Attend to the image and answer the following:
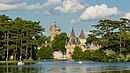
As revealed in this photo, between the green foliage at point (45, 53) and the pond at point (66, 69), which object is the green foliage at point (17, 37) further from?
the green foliage at point (45, 53)

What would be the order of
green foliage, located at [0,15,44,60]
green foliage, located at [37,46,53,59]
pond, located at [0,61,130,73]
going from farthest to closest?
green foliage, located at [37,46,53,59], green foliage, located at [0,15,44,60], pond, located at [0,61,130,73]

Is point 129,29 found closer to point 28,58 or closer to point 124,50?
point 124,50

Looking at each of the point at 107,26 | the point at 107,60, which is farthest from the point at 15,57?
the point at 107,26

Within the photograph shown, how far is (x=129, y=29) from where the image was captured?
5325 inches

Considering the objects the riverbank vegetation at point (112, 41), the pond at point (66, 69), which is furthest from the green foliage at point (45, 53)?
the pond at point (66, 69)

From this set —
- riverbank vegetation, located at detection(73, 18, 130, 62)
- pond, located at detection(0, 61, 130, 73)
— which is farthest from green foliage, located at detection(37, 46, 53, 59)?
pond, located at detection(0, 61, 130, 73)

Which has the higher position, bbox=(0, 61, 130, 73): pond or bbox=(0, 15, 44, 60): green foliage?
bbox=(0, 15, 44, 60): green foliage

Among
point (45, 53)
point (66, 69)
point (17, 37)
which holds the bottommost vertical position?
A: point (66, 69)

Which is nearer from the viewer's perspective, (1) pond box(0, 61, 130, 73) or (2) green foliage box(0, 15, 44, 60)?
(1) pond box(0, 61, 130, 73)

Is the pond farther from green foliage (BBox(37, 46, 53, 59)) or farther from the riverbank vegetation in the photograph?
green foliage (BBox(37, 46, 53, 59))

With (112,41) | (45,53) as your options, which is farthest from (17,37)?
(45,53)

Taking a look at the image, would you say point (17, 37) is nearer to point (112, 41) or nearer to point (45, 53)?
point (112, 41)

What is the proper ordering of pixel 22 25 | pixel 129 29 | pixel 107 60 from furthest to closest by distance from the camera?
pixel 129 29, pixel 107 60, pixel 22 25

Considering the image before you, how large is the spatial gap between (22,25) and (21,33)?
211 centimetres
